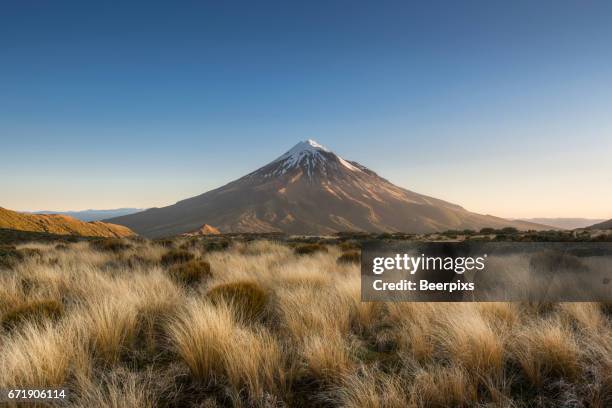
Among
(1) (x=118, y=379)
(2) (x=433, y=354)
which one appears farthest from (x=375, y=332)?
(1) (x=118, y=379)

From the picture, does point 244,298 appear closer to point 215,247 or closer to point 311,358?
point 311,358

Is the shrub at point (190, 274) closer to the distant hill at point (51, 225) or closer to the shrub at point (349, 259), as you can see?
the shrub at point (349, 259)

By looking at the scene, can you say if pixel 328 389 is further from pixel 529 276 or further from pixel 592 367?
pixel 529 276

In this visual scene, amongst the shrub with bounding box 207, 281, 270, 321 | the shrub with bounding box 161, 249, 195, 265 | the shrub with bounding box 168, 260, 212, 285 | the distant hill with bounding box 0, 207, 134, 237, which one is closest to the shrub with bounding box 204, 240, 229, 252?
the shrub with bounding box 161, 249, 195, 265

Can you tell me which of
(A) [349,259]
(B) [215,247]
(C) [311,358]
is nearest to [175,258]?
(B) [215,247]

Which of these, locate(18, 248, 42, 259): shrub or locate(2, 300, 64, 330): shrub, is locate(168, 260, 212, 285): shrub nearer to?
locate(2, 300, 64, 330): shrub

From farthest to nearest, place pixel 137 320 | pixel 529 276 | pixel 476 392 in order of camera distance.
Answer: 1. pixel 529 276
2. pixel 137 320
3. pixel 476 392
